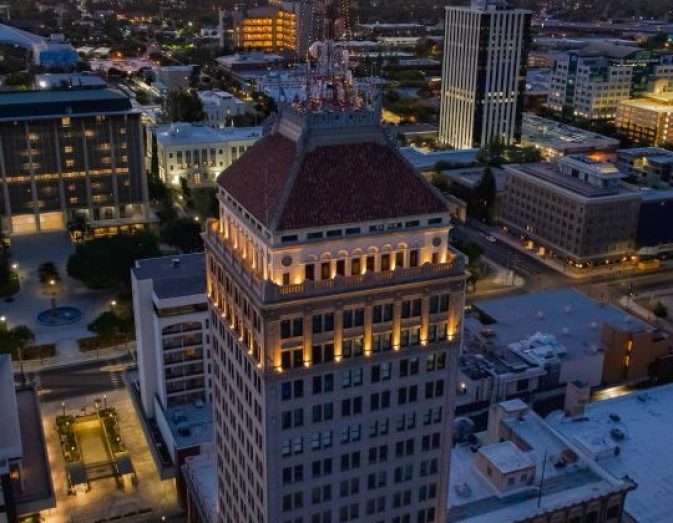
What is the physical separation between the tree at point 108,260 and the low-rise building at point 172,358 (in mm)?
45589

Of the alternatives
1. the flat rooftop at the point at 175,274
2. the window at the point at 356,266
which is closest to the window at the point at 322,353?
the window at the point at 356,266

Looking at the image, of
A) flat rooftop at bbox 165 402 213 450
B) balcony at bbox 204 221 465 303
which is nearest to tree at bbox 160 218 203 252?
flat rooftop at bbox 165 402 213 450

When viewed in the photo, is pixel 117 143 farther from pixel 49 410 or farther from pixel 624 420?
pixel 624 420

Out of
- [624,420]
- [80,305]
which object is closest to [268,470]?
[624,420]

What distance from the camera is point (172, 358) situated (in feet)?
348

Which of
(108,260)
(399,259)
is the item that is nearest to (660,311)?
(399,259)

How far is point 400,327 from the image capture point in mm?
63500

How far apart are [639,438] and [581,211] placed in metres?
79.8

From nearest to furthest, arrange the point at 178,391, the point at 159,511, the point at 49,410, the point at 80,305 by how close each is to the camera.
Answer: the point at 159,511, the point at 178,391, the point at 49,410, the point at 80,305

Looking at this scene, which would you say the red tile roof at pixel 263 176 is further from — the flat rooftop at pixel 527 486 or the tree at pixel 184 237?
the tree at pixel 184 237

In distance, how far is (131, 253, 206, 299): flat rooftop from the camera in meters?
104

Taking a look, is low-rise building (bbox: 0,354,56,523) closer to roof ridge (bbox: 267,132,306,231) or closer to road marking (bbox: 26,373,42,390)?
road marking (bbox: 26,373,42,390)

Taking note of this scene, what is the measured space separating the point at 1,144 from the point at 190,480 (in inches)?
4695

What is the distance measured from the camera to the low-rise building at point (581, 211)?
553ft
